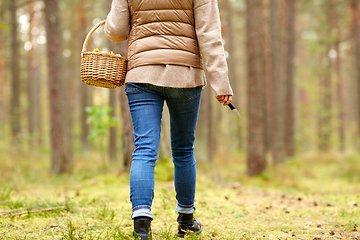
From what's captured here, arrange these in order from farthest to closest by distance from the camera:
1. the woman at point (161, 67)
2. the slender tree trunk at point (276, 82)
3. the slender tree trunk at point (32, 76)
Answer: the slender tree trunk at point (32, 76) → the slender tree trunk at point (276, 82) → the woman at point (161, 67)

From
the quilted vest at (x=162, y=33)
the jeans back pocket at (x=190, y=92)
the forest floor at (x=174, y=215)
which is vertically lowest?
the forest floor at (x=174, y=215)

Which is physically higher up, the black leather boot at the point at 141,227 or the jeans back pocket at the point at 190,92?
the jeans back pocket at the point at 190,92

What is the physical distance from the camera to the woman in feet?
7.00

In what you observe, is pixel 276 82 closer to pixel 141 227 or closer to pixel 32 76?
pixel 141 227

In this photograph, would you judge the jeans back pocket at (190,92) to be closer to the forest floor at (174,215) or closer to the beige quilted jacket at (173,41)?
the beige quilted jacket at (173,41)

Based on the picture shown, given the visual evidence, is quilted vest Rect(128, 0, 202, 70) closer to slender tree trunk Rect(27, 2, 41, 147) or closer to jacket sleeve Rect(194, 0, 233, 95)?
jacket sleeve Rect(194, 0, 233, 95)

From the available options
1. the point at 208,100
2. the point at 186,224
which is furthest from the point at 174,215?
the point at 208,100

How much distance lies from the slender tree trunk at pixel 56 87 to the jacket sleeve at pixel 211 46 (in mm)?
7059

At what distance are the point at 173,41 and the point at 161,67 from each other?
0.68 feet

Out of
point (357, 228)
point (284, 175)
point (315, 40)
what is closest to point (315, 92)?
point (315, 40)

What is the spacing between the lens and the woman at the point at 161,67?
2133 mm

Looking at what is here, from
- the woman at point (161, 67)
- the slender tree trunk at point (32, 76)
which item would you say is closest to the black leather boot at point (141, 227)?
the woman at point (161, 67)

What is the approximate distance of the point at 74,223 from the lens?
2.77 m

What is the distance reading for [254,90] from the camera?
8625 mm
